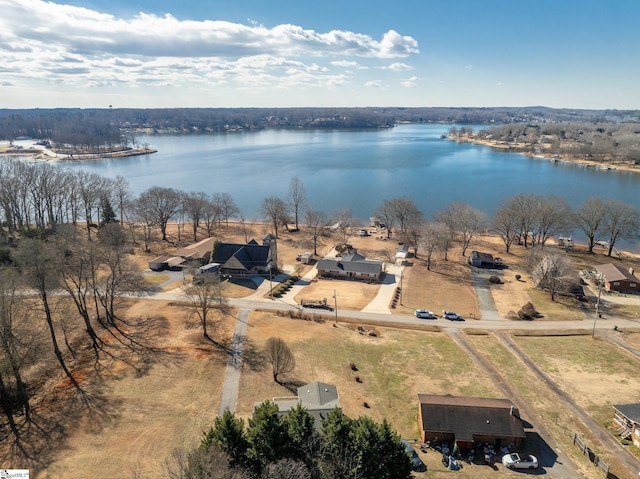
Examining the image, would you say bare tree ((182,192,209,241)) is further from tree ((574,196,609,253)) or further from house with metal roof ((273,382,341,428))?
tree ((574,196,609,253))

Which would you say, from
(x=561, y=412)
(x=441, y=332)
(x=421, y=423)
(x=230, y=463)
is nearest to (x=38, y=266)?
(x=230, y=463)

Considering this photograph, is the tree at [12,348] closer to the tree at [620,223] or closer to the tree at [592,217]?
the tree at [592,217]

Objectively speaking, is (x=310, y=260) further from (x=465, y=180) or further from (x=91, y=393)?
(x=465, y=180)

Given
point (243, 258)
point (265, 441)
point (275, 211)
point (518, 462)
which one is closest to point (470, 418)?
point (518, 462)

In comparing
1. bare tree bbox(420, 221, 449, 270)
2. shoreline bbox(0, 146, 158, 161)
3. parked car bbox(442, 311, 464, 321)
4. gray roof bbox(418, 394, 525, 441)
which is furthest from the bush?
shoreline bbox(0, 146, 158, 161)

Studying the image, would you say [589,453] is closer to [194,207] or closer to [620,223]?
[620,223]

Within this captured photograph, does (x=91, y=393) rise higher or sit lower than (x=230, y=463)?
lower

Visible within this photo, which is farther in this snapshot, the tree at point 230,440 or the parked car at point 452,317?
the parked car at point 452,317

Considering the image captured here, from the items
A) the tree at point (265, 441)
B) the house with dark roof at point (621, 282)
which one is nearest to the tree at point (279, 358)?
the tree at point (265, 441)
